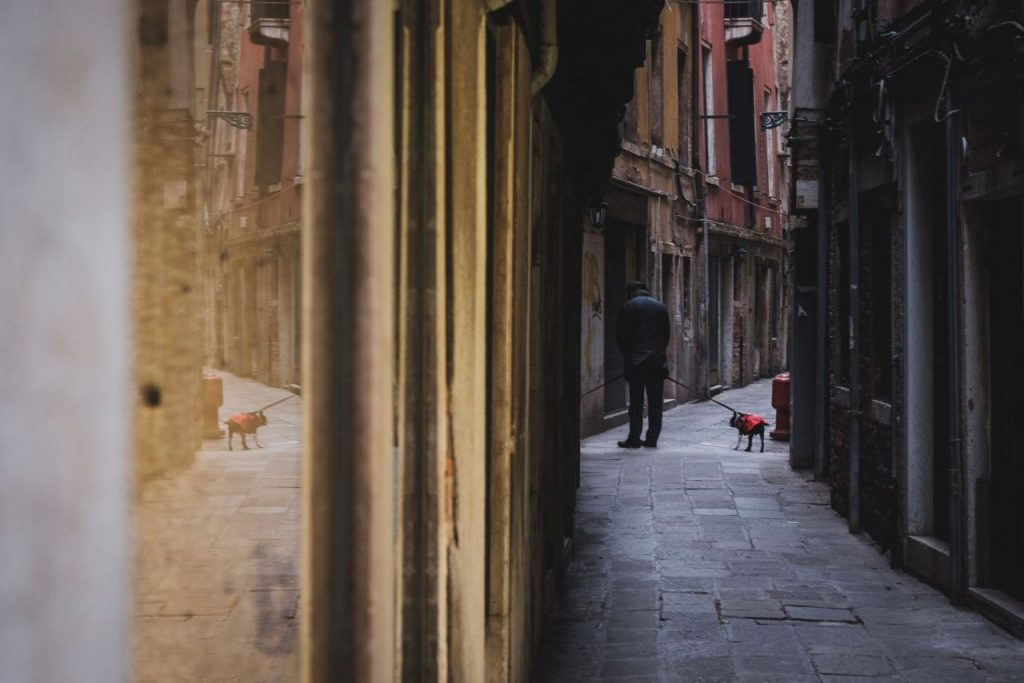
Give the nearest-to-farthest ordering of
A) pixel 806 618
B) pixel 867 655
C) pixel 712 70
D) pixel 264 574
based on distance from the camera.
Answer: pixel 264 574, pixel 867 655, pixel 806 618, pixel 712 70

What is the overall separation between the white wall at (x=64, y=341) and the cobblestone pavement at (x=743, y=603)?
4.96 m

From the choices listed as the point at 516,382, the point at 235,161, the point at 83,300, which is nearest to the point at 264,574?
the point at 235,161

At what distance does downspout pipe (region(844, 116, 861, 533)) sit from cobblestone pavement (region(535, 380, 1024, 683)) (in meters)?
0.33

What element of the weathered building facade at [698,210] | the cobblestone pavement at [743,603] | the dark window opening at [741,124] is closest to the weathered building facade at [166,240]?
the cobblestone pavement at [743,603]

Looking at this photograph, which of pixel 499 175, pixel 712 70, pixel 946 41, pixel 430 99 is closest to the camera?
pixel 430 99

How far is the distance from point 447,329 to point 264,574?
5.43 feet

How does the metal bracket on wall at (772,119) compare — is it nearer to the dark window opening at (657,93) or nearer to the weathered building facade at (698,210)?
the weathered building facade at (698,210)

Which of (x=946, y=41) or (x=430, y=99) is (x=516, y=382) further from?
(x=946, y=41)

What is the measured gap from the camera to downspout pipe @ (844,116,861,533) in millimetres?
9242

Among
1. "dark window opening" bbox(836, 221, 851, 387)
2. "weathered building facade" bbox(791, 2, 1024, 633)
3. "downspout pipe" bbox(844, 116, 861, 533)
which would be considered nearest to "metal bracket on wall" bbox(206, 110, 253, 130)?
"weathered building facade" bbox(791, 2, 1024, 633)

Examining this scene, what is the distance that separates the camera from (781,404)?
50.1ft

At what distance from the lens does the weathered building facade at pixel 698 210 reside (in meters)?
17.8

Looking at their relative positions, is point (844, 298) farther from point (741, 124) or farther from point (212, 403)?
point (741, 124)

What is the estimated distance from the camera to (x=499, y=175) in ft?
13.4
